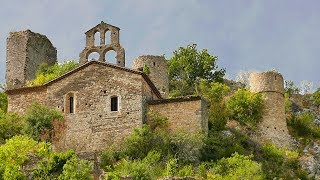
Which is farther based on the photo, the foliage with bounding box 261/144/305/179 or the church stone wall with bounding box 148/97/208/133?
the foliage with bounding box 261/144/305/179

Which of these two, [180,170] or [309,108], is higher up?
[309,108]

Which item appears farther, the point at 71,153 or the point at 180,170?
the point at 180,170

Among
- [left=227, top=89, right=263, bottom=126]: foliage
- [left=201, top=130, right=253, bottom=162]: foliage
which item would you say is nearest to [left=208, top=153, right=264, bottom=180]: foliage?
[left=201, top=130, right=253, bottom=162]: foliage

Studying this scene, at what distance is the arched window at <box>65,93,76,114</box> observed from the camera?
41125mm

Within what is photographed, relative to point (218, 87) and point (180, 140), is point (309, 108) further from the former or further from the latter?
point (180, 140)

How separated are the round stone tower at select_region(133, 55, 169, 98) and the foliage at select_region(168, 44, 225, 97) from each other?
4.44ft

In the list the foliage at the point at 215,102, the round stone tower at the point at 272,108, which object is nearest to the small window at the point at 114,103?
the foliage at the point at 215,102

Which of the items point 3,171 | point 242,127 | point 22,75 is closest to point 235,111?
point 242,127

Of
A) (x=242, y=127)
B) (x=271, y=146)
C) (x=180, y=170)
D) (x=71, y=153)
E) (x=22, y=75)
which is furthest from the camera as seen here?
(x=22, y=75)

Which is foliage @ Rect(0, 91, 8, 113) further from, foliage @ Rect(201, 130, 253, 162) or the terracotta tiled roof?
foliage @ Rect(201, 130, 253, 162)

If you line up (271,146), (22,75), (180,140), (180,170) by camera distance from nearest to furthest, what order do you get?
(180,170)
(180,140)
(271,146)
(22,75)

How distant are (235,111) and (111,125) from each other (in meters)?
9.42

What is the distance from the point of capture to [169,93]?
51.7 metres

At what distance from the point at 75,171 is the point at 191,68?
22.2 m
